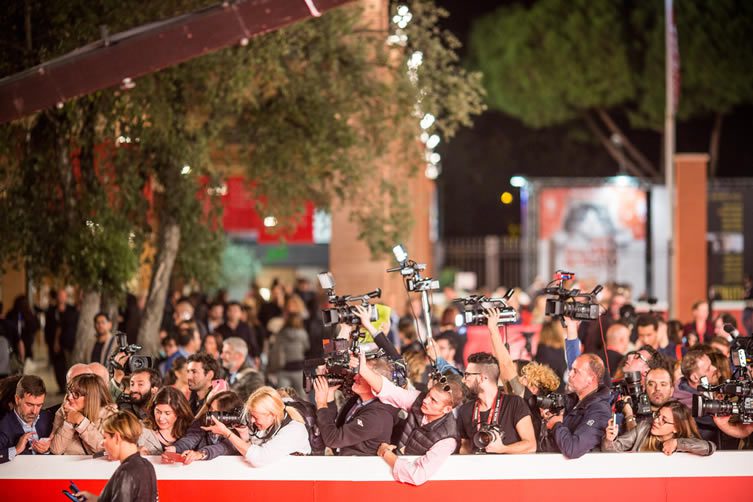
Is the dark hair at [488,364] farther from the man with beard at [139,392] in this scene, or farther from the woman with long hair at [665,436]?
the man with beard at [139,392]

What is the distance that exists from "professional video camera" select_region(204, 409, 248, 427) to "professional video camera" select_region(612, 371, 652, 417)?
2776mm

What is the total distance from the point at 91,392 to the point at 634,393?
4.07 m

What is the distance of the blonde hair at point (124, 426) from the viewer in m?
7.16

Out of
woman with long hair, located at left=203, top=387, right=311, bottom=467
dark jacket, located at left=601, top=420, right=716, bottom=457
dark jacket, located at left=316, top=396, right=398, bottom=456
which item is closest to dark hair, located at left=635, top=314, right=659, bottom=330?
dark jacket, located at left=601, top=420, right=716, bottom=457

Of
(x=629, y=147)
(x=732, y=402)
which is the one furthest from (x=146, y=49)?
(x=629, y=147)

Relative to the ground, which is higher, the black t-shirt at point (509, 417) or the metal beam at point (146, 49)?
the metal beam at point (146, 49)

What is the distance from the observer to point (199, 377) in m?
10.0

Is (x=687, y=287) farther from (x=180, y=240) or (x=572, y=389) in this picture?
(x=572, y=389)

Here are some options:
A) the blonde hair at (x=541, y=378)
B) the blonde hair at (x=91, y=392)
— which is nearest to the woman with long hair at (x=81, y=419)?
the blonde hair at (x=91, y=392)

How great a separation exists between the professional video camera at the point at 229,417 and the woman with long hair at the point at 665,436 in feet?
8.63

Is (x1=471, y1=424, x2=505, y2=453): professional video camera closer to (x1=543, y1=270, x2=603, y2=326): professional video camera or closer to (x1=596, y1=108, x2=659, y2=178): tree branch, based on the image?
(x1=543, y1=270, x2=603, y2=326): professional video camera

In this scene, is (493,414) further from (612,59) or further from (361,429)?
(612,59)

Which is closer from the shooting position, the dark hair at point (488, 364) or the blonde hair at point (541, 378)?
the dark hair at point (488, 364)

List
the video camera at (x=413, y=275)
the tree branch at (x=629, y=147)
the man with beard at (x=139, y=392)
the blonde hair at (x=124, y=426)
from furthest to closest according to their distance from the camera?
the tree branch at (x=629, y=147) → the man with beard at (x=139, y=392) → the video camera at (x=413, y=275) → the blonde hair at (x=124, y=426)
